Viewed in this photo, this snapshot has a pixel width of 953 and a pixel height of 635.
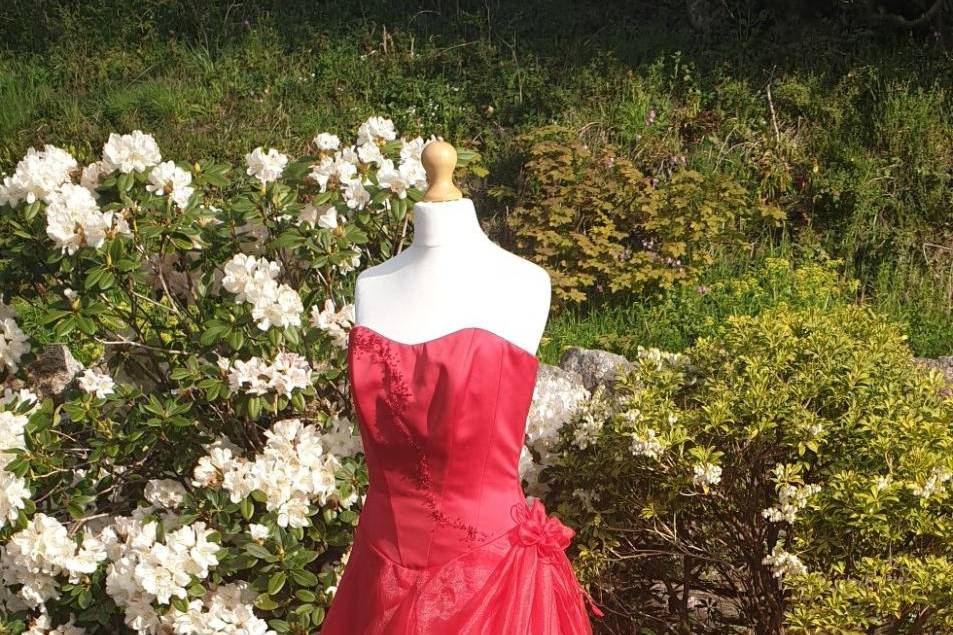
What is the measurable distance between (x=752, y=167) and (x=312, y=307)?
3361mm

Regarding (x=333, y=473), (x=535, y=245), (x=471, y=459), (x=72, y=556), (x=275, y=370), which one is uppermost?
(x=471, y=459)

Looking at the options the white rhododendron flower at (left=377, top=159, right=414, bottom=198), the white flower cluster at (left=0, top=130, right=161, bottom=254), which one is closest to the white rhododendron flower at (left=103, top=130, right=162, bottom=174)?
the white flower cluster at (left=0, top=130, right=161, bottom=254)

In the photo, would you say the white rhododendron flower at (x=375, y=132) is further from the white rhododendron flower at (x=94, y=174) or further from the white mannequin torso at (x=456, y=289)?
the white mannequin torso at (x=456, y=289)

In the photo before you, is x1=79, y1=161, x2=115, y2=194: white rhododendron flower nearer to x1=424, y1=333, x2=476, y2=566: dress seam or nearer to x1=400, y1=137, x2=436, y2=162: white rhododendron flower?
x1=400, y1=137, x2=436, y2=162: white rhododendron flower

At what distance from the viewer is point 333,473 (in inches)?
105

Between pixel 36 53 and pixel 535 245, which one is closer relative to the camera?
pixel 535 245

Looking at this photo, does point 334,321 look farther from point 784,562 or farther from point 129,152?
point 784,562

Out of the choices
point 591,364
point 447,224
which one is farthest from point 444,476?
point 591,364

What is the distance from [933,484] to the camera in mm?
2340

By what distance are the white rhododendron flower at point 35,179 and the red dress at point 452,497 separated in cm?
121

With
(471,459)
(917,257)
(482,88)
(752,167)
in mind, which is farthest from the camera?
(482,88)

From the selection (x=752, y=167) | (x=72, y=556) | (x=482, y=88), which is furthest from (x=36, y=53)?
(x=72, y=556)

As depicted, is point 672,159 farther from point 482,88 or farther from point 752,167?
point 482,88

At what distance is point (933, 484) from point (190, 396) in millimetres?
1934
